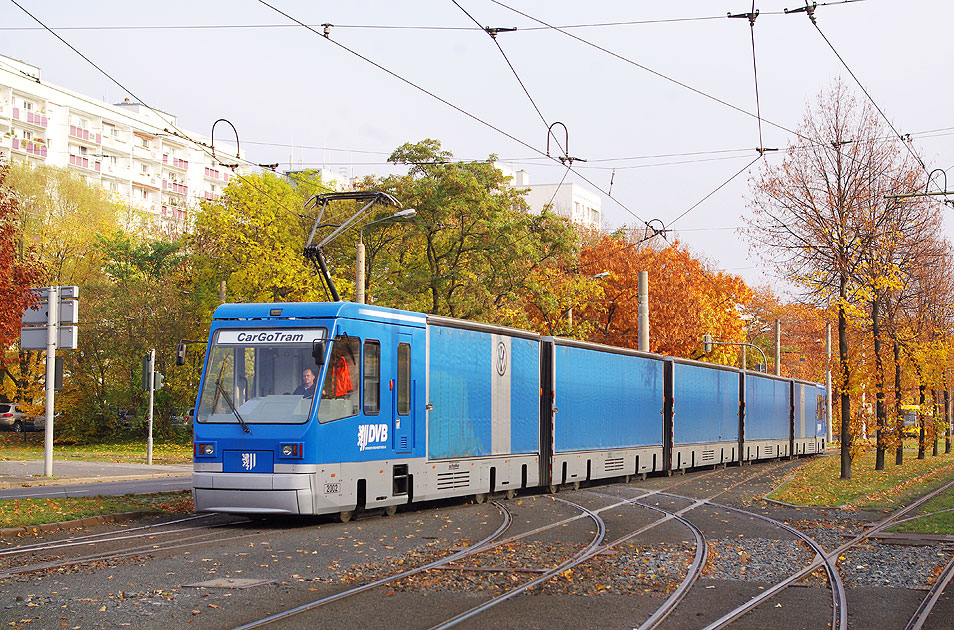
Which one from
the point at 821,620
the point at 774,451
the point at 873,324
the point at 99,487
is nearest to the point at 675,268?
the point at 774,451

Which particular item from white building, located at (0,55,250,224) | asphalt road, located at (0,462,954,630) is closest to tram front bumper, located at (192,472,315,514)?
asphalt road, located at (0,462,954,630)

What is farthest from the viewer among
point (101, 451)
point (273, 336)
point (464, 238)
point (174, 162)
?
point (174, 162)

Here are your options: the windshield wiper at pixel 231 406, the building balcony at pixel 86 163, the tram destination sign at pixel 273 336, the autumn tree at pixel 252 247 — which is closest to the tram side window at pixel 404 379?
the tram destination sign at pixel 273 336

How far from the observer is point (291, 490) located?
14.4m

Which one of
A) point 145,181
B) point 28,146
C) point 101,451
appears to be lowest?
point 101,451

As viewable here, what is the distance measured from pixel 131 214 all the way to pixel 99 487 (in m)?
40.5

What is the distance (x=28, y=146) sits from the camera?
258ft

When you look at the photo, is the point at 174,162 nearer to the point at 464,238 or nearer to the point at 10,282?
the point at 464,238

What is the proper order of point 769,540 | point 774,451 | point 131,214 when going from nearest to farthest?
1. point 769,540
2. point 774,451
3. point 131,214

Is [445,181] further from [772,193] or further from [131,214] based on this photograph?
[131,214]

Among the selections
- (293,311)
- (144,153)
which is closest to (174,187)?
(144,153)

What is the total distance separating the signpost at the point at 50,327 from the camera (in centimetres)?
2087

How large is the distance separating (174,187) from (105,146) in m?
11.0

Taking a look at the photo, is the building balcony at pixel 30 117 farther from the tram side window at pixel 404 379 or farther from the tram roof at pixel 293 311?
the tram side window at pixel 404 379
